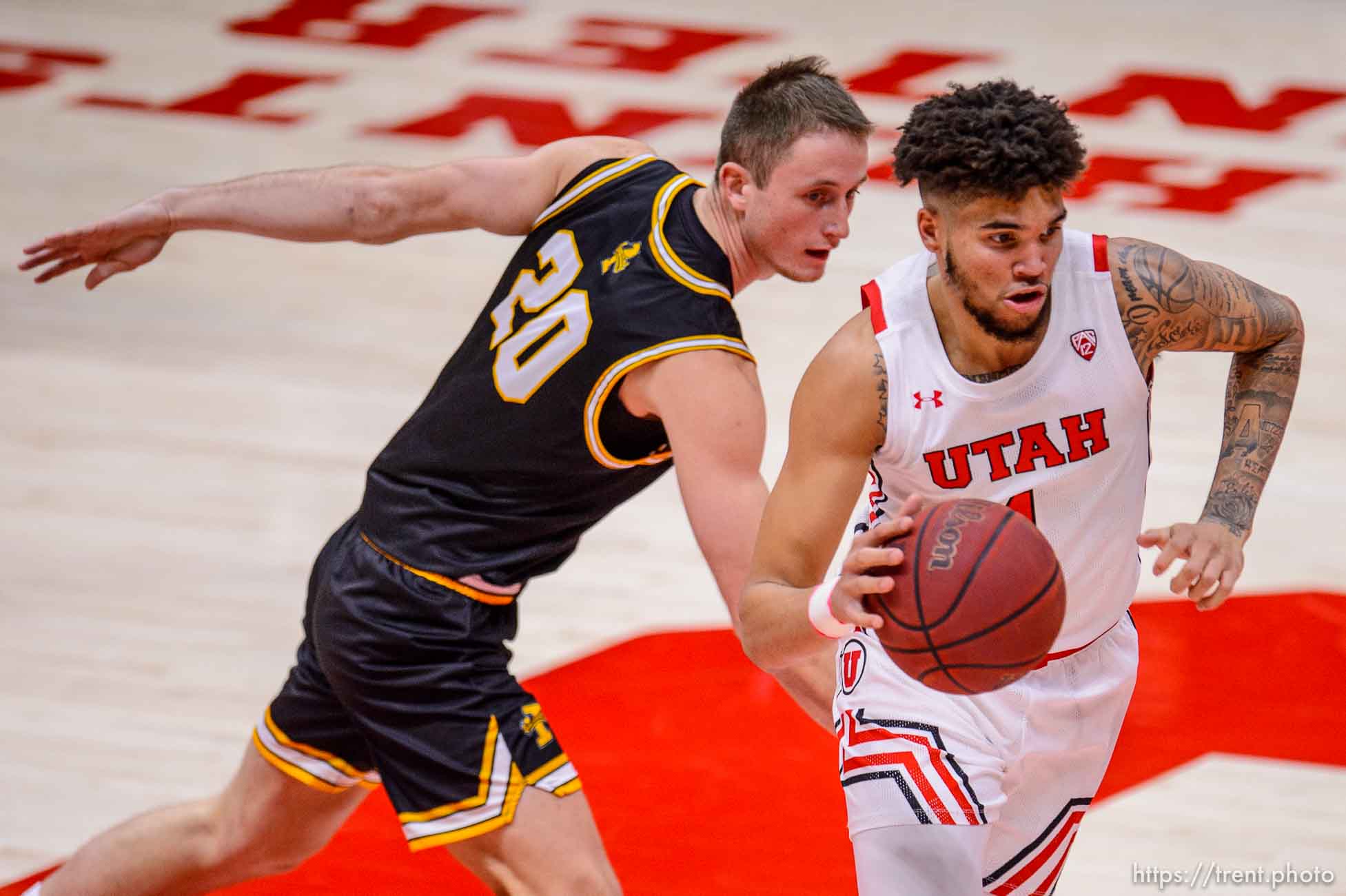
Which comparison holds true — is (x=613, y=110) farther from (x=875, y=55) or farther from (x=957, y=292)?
(x=957, y=292)

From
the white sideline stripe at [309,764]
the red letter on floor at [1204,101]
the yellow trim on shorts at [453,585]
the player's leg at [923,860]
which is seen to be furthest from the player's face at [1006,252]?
the red letter on floor at [1204,101]

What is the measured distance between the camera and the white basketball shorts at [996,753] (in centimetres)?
336

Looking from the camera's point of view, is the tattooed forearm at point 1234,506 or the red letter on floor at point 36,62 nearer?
the tattooed forearm at point 1234,506

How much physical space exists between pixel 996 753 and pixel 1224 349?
916 mm

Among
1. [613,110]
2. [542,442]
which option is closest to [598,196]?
[542,442]

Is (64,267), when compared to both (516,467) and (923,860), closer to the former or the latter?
(516,467)

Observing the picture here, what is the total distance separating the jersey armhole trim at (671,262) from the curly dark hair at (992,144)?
0.59m

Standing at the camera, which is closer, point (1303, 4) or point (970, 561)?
point (970, 561)

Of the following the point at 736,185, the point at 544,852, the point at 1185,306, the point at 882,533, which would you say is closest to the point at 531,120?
the point at 736,185

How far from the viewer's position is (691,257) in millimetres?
3703

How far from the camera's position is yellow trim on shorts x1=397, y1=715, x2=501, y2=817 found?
11.9ft

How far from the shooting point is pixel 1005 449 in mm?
3348

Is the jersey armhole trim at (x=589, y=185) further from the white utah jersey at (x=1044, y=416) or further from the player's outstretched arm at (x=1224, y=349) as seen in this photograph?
the player's outstretched arm at (x=1224, y=349)

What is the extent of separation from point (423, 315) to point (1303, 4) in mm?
6213
